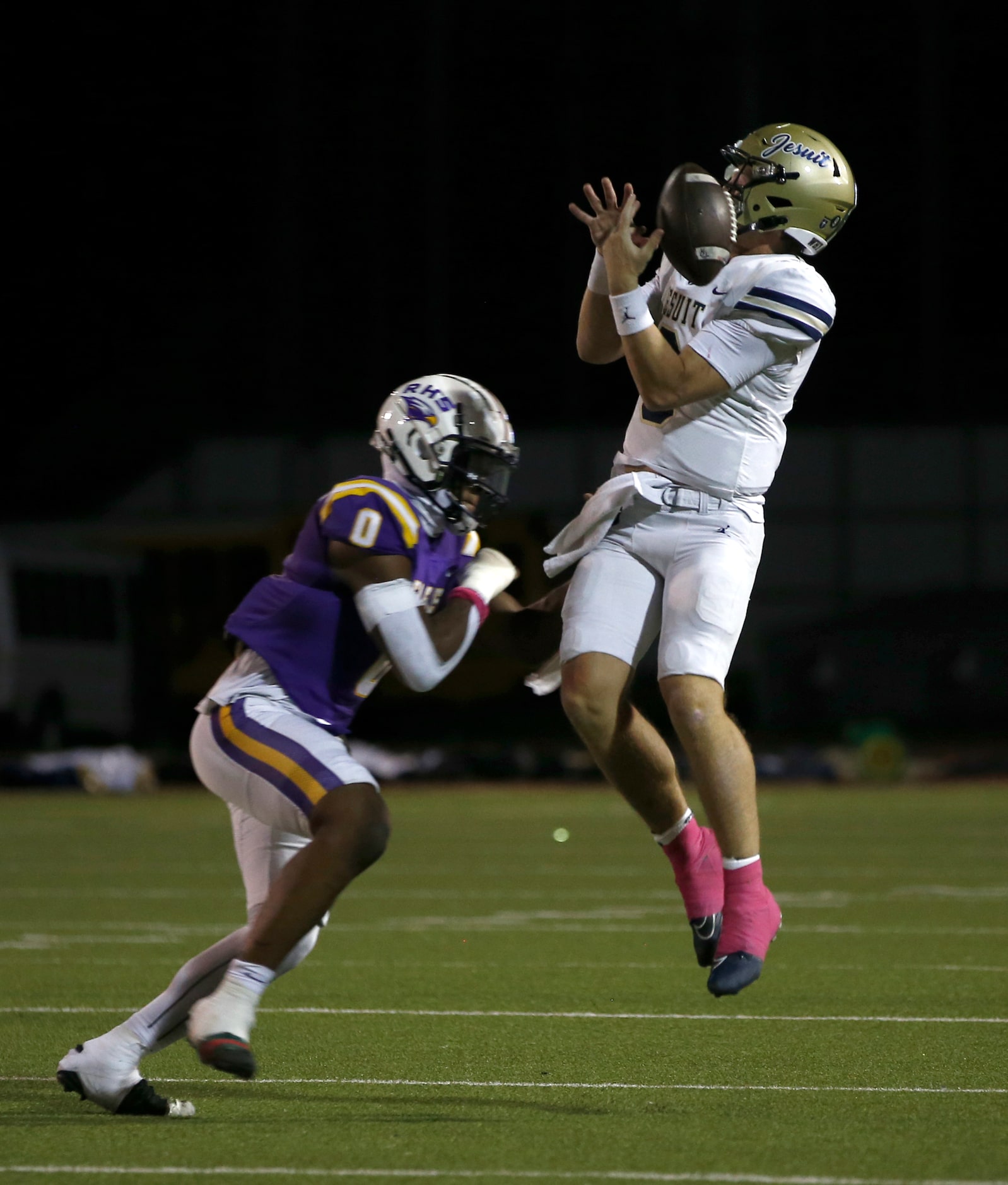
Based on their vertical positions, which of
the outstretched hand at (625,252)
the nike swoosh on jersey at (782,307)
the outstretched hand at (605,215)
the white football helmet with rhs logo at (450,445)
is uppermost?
the outstretched hand at (605,215)

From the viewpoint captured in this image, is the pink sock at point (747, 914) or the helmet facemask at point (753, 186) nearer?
the pink sock at point (747, 914)

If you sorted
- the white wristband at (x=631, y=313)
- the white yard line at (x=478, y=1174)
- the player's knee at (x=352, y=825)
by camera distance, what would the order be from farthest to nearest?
the white wristband at (x=631, y=313)
the player's knee at (x=352, y=825)
the white yard line at (x=478, y=1174)

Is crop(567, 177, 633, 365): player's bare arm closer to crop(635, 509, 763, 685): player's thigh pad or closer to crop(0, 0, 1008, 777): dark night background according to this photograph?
crop(635, 509, 763, 685): player's thigh pad

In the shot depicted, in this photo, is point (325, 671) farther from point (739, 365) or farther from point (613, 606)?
point (739, 365)

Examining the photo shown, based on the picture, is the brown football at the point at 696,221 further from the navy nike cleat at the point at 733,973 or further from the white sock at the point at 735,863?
the navy nike cleat at the point at 733,973

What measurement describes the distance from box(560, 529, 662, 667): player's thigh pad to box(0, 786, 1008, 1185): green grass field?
3.76ft

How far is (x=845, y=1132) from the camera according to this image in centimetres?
446

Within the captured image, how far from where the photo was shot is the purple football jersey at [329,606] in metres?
4.67

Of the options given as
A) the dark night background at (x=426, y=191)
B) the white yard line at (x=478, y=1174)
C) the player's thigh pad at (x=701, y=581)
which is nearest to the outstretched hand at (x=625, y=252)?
the player's thigh pad at (x=701, y=581)

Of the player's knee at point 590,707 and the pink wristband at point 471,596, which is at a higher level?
the pink wristband at point 471,596

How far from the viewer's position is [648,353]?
4953 mm

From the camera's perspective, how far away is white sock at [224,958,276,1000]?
444 centimetres

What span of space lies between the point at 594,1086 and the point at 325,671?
1341 mm

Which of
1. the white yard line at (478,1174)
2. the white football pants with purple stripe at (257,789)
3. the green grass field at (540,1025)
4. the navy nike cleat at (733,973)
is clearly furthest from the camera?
the navy nike cleat at (733,973)
